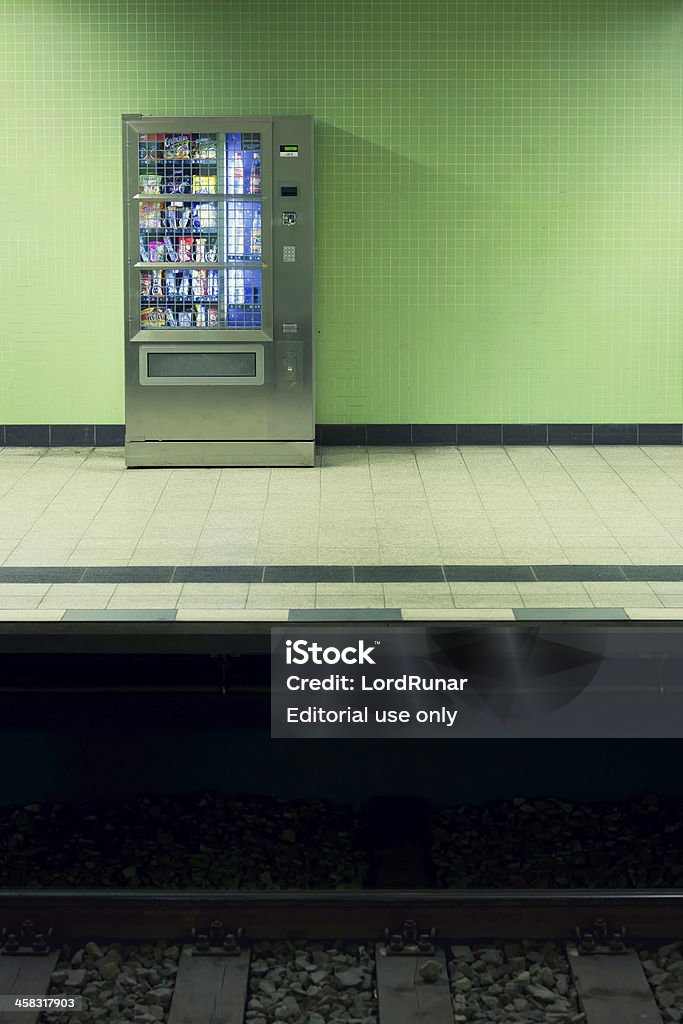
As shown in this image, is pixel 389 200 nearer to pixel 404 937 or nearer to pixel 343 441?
pixel 343 441

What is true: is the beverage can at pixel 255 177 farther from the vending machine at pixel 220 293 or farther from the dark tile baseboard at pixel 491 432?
the dark tile baseboard at pixel 491 432

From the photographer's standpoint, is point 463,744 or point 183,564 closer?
point 463,744

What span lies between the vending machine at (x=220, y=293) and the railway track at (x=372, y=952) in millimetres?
5093

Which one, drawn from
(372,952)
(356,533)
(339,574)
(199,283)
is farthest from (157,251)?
(372,952)

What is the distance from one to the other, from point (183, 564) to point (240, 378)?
294cm

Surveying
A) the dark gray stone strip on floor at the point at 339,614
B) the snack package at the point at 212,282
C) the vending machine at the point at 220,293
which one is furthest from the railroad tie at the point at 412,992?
the snack package at the point at 212,282

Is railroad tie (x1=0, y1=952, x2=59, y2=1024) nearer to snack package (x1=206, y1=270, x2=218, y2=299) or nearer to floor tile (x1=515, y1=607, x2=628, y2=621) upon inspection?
floor tile (x1=515, y1=607, x2=628, y2=621)

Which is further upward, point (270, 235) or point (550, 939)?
point (270, 235)

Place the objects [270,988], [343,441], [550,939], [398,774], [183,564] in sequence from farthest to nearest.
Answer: [343,441], [183,564], [398,774], [550,939], [270,988]

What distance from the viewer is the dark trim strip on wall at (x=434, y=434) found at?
32.3ft

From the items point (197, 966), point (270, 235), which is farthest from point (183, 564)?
point (270, 235)

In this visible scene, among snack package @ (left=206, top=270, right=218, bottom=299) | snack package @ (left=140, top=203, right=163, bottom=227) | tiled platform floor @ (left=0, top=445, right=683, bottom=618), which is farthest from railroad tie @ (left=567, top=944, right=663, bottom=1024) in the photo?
snack package @ (left=140, top=203, right=163, bottom=227)

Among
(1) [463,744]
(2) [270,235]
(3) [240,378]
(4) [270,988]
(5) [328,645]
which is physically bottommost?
(4) [270,988]

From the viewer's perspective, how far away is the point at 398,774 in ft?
17.4
